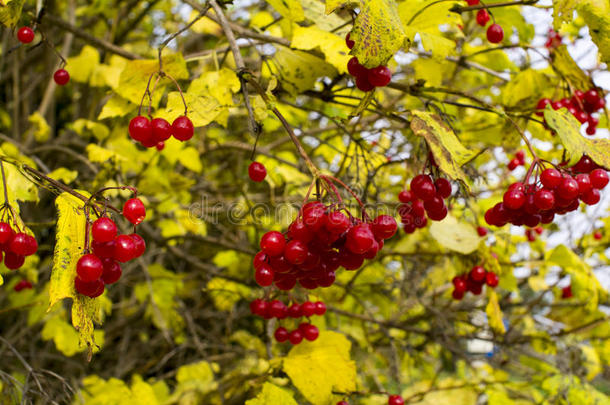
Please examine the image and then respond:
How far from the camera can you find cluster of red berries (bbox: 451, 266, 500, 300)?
5.97 ft

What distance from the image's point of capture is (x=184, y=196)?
2539 millimetres

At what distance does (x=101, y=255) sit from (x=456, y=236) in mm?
1403

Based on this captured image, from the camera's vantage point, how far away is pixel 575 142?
111 centimetres

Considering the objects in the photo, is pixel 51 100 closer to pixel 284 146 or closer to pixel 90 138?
pixel 90 138

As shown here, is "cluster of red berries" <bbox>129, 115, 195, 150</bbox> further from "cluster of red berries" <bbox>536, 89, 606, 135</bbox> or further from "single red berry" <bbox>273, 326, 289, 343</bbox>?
"cluster of red berries" <bbox>536, 89, 606, 135</bbox>

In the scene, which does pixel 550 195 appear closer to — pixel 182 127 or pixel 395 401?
pixel 182 127

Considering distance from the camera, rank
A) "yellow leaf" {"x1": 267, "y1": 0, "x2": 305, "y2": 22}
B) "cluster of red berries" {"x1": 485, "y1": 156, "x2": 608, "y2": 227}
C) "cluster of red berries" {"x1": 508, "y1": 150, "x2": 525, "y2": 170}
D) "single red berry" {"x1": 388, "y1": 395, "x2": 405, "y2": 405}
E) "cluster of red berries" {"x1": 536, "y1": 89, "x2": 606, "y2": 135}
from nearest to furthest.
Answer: "cluster of red berries" {"x1": 485, "y1": 156, "x2": 608, "y2": 227}
"yellow leaf" {"x1": 267, "y1": 0, "x2": 305, "y2": 22}
"cluster of red berries" {"x1": 536, "y1": 89, "x2": 606, "y2": 135}
"single red berry" {"x1": 388, "y1": 395, "x2": 405, "y2": 405}
"cluster of red berries" {"x1": 508, "y1": 150, "x2": 525, "y2": 170}

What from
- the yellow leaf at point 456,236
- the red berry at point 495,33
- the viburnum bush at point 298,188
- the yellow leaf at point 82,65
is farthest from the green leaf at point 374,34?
the yellow leaf at point 82,65

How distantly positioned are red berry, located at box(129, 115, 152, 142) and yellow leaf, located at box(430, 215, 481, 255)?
3.91 feet

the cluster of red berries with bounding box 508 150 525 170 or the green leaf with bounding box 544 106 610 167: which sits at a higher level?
the green leaf with bounding box 544 106 610 167

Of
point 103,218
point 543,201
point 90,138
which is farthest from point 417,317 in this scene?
point 103,218

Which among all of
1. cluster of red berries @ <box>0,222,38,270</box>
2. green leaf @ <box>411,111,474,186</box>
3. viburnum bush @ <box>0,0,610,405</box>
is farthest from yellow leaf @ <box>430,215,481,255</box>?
cluster of red berries @ <box>0,222,38,270</box>

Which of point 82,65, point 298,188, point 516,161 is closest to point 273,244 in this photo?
point 298,188

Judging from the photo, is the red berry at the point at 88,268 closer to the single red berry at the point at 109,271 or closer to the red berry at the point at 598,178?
the single red berry at the point at 109,271
